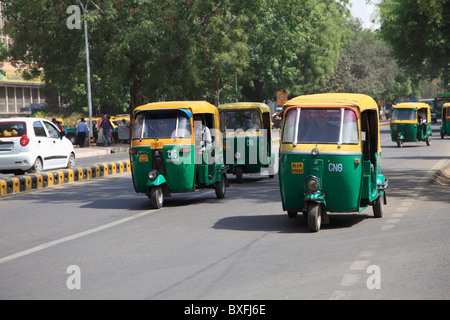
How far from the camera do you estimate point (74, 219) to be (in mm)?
12945

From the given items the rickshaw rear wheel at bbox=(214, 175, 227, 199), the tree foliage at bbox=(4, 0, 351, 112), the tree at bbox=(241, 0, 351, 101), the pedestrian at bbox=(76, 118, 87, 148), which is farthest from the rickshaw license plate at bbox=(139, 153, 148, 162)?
the tree at bbox=(241, 0, 351, 101)

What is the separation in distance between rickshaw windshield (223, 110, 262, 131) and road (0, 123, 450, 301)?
179 inches

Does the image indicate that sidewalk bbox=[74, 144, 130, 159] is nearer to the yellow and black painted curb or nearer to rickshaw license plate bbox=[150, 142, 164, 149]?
the yellow and black painted curb

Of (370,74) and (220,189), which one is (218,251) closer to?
(220,189)

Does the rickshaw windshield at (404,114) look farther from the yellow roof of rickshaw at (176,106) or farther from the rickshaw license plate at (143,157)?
the rickshaw license plate at (143,157)

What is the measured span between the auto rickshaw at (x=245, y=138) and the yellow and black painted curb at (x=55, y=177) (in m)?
4.49

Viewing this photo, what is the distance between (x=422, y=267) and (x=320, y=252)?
1380 mm

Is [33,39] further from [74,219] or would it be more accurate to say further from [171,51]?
[74,219]

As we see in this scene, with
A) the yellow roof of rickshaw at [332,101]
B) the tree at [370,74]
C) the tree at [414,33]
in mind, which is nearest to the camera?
the yellow roof of rickshaw at [332,101]

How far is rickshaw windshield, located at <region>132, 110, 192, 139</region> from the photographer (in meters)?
14.4

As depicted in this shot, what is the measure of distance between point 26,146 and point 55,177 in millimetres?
1253

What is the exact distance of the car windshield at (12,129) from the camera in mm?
20891

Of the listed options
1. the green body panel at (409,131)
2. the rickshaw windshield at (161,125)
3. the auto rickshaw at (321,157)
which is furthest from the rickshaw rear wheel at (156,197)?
the green body panel at (409,131)
